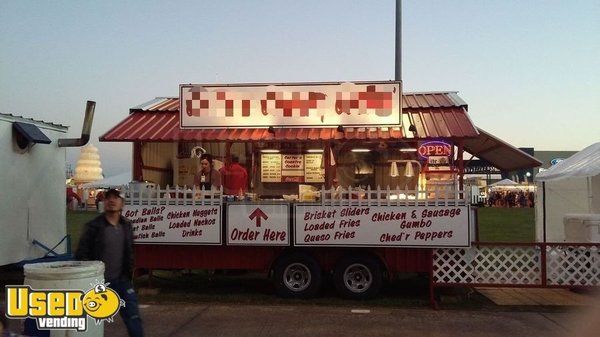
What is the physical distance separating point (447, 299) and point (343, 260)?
182cm

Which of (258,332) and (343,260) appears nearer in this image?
(258,332)

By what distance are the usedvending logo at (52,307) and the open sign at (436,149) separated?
24.9 feet

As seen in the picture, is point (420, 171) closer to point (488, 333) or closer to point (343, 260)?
point (343, 260)

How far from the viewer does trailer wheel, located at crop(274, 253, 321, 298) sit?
9445 mm

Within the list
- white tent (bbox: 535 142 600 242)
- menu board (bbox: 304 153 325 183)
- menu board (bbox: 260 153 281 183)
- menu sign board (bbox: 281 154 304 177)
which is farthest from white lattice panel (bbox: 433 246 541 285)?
menu board (bbox: 260 153 281 183)

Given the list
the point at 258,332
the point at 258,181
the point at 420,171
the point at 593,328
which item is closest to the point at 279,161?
the point at 258,181

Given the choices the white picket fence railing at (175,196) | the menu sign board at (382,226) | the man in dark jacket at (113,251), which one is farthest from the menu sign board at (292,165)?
the man in dark jacket at (113,251)

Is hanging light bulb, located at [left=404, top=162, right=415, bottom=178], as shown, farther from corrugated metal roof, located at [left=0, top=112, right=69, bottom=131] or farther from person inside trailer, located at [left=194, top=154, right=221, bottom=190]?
corrugated metal roof, located at [left=0, top=112, right=69, bottom=131]

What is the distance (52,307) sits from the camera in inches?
203

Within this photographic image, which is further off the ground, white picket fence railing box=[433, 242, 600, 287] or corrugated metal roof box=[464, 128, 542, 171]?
corrugated metal roof box=[464, 128, 542, 171]

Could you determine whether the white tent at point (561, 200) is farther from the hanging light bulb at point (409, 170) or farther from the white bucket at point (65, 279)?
the white bucket at point (65, 279)

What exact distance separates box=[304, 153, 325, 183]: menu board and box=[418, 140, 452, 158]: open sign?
132 inches

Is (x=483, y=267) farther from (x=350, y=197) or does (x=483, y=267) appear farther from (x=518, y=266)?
(x=350, y=197)

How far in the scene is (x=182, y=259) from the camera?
9.90 meters
